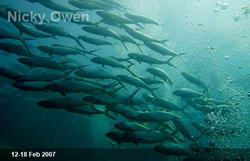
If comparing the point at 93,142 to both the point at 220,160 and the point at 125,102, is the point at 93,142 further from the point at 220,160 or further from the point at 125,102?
the point at 125,102

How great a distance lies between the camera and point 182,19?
13.3 m

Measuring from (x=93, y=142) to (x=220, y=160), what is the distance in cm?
1706

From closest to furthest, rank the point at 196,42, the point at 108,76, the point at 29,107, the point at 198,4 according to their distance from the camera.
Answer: the point at 108,76, the point at 198,4, the point at 196,42, the point at 29,107

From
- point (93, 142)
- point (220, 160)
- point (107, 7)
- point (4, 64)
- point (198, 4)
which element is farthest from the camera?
point (93, 142)

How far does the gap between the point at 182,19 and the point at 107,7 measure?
21.5ft

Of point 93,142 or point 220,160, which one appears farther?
point 93,142

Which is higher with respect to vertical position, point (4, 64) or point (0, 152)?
point (4, 64)

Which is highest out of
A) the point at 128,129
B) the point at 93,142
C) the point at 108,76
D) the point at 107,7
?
the point at 107,7

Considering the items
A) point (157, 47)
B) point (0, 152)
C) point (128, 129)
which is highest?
point (157, 47)

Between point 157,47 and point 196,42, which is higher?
point 157,47

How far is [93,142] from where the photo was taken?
26.8 m

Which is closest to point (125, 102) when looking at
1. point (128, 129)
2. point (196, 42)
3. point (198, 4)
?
point (128, 129)

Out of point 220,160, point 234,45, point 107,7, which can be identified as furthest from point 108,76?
point 234,45

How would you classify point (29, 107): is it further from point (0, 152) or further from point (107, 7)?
point (107, 7)
